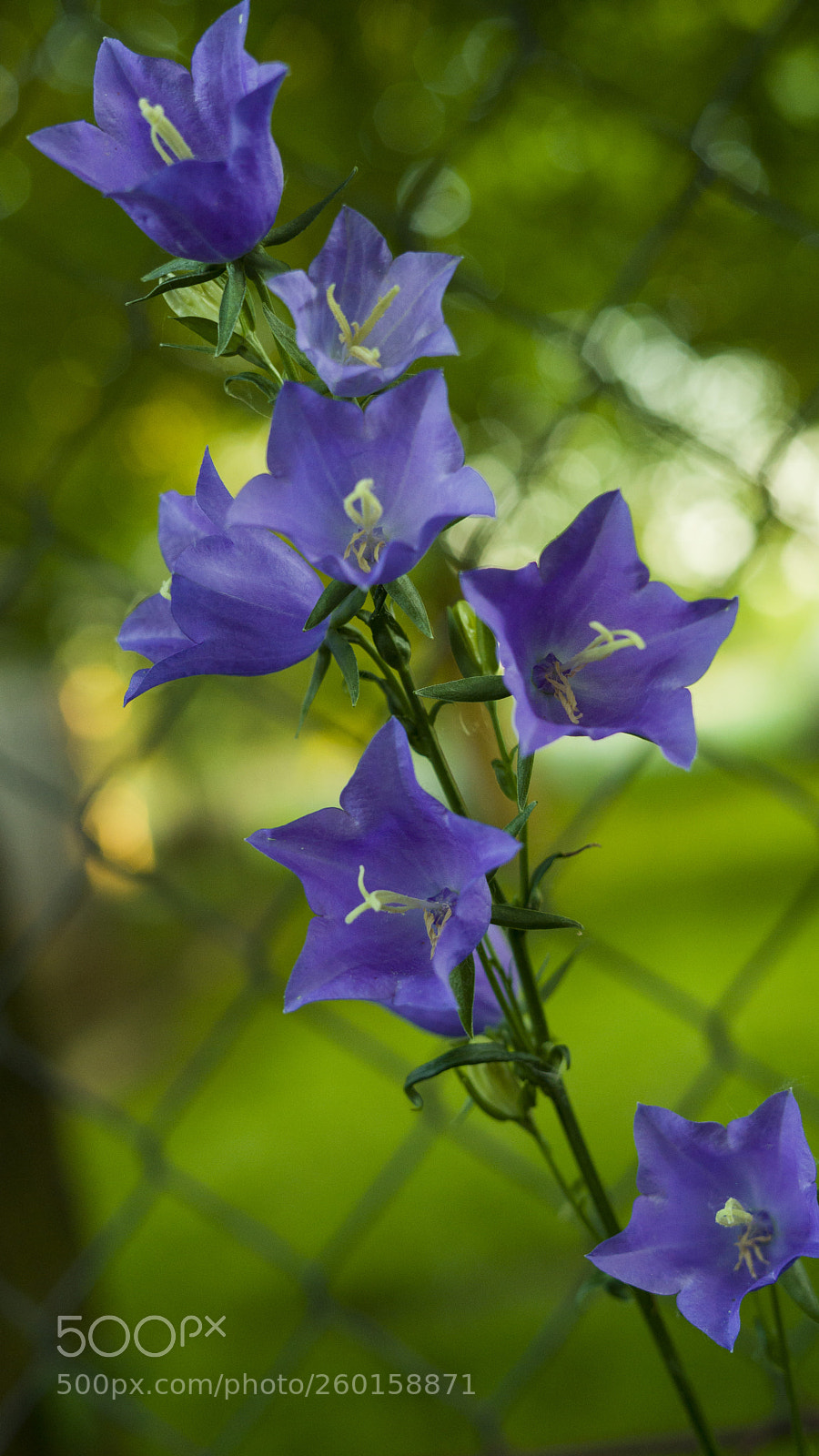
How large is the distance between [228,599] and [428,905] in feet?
0.26

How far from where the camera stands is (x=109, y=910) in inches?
99.1

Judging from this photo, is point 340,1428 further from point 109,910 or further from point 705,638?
point 109,910

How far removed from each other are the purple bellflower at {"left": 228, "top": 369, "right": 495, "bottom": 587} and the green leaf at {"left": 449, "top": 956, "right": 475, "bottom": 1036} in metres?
0.08

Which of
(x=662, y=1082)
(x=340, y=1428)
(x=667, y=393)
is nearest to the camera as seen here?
(x=340, y=1428)

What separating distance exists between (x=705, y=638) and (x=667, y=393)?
135 centimetres

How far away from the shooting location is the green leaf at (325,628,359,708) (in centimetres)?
20

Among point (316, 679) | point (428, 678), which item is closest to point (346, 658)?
point (316, 679)

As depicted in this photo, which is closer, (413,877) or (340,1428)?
(413,877)

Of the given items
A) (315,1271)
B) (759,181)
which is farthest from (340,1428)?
(759,181)

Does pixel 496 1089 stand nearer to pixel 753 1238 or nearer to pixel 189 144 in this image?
pixel 753 1238

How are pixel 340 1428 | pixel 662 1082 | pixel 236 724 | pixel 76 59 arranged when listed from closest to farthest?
pixel 340 1428 → pixel 76 59 → pixel 662 1082 → pixel 236 724

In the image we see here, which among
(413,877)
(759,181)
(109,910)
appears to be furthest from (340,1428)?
(109,910)

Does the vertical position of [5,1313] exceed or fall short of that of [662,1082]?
it falls short

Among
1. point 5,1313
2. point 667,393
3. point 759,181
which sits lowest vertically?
point 5,1313
